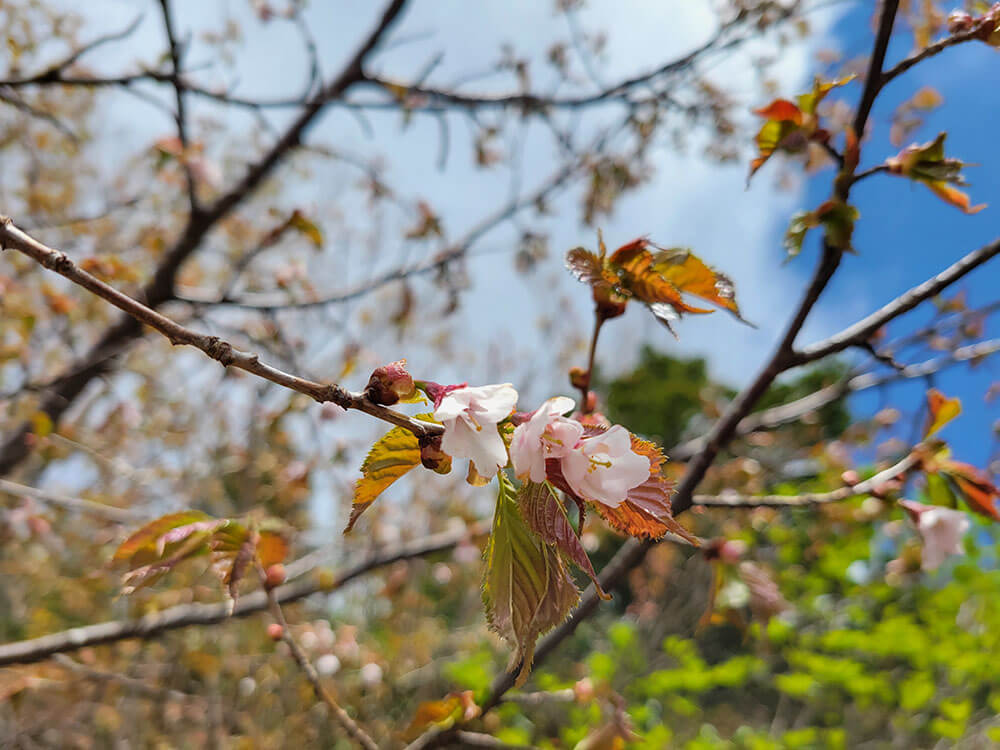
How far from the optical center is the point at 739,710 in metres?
5.41

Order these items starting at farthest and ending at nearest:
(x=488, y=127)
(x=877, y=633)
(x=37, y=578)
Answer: (x=37, y=578) < (x=877, y=633) < (x=488, y=127)

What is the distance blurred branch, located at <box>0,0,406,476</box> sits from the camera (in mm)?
1897

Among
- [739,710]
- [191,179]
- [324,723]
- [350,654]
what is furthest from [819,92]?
[739,710]

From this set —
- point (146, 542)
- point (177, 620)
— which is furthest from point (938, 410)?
point (177, 620)

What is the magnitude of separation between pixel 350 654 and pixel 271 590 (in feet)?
6.70

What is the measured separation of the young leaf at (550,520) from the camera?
0.41 m

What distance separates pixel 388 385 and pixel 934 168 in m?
0.65

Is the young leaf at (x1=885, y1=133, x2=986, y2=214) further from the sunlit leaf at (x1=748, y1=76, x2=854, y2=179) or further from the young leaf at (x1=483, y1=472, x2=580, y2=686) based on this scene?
the young leaf at (x1=483, y1=472, x2=580, y2=686)

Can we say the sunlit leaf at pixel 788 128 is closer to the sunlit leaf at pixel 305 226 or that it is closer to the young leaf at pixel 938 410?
the young leaf at pixel 938 410

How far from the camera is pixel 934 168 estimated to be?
670 mm

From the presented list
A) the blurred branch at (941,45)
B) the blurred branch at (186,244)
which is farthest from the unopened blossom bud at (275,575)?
the blurred branch at (186,244)

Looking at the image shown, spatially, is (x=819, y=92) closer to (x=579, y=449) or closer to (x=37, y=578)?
(x=579, y=449)

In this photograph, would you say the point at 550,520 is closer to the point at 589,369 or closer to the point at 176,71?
the point at 589,369

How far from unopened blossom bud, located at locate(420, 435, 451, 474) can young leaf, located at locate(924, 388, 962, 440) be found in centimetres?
68
